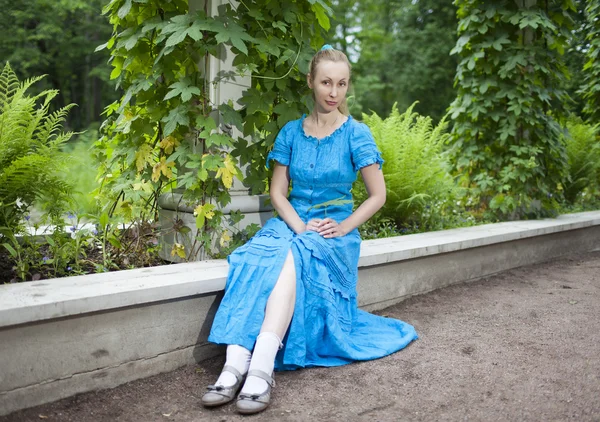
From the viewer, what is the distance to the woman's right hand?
2730 mm

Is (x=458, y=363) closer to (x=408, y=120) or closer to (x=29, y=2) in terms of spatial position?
(x=408, y=120)

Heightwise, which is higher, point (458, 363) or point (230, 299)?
point (230, 299)

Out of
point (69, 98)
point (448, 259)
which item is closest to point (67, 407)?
point (448, 259)

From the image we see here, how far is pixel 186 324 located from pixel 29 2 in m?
13.9

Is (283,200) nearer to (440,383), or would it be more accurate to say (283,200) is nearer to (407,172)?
(440,383)

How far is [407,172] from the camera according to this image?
14.5ft

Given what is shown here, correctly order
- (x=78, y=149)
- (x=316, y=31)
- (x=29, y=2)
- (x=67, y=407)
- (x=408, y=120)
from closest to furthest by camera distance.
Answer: (x=67, y=407) < (x=316, y=31) < (x=408, y=120) < (x=78, y=149) < (x=29, y=2)

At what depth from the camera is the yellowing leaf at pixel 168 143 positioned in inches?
117

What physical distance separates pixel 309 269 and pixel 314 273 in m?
0.04

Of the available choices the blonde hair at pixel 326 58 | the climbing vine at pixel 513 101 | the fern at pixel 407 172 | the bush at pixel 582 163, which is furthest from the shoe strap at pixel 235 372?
the bush at pixel 582 163

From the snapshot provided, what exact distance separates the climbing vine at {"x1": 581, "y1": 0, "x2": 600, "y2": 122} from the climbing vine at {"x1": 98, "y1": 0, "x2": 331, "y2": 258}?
579 cm

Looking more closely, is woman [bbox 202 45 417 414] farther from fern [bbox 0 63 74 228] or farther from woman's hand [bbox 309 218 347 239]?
fern [bbox 0 63 74 228]

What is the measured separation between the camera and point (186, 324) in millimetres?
2531

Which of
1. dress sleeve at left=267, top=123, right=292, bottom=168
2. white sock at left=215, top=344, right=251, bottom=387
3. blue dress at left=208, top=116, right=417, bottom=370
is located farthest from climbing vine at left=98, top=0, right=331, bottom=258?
white sock at left=215, top=344, right=251, bottom=387
